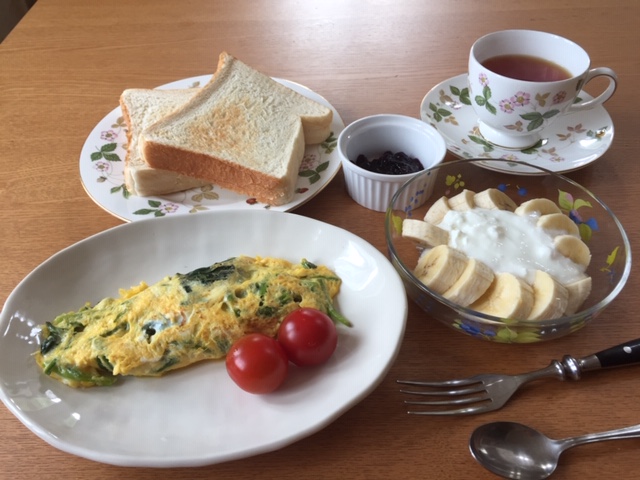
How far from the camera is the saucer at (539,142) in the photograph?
1.52 m

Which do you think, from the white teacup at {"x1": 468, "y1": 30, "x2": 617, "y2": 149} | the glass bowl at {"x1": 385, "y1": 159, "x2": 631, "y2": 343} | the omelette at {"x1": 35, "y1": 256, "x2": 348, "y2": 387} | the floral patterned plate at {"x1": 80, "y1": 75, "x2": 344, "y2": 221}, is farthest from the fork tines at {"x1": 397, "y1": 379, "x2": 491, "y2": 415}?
the white teacup at {"x1": 468, "y1": 30, "x2": 617, "y2": 149}

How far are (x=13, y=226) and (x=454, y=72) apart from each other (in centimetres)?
152

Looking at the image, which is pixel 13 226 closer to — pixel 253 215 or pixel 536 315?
pixel 253 215

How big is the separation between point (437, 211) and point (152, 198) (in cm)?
75

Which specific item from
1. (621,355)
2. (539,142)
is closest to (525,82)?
(539,142)

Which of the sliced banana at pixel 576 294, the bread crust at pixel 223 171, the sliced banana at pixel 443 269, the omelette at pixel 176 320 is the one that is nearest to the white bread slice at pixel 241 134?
the bread crust at pixel 223 171

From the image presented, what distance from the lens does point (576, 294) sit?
1.11 m

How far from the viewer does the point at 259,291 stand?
3.70 ft

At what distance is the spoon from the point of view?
3.06 ft

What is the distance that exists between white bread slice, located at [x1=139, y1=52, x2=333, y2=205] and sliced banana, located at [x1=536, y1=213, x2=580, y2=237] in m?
0.62

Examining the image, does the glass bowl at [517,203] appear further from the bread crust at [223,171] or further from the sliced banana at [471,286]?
the bread crust at [223,171]

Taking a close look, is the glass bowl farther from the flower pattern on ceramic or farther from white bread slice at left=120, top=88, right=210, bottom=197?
white bread slice at left=120, top=88, right=210, bottom=197

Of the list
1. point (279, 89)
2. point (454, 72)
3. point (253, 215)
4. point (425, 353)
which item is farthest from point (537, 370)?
point (454, 72)

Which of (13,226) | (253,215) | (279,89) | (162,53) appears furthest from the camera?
(162,53)
